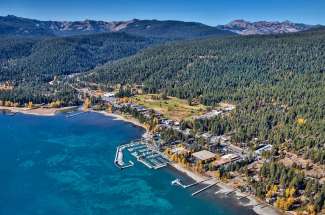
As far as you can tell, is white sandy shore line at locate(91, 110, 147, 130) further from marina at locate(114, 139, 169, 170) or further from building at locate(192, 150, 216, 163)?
building at locate(192, 150, 216, 163)

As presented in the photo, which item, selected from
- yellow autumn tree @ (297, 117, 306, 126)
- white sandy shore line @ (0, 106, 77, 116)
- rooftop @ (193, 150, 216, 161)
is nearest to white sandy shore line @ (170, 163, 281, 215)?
rooftop @ (193, 150, 216, 161)

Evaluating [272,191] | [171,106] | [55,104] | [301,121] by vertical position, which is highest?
[301,121]

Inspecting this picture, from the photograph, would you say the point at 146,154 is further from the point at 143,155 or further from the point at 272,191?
the point at 272,191

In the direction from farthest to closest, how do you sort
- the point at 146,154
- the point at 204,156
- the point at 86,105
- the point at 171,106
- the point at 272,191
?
the point at 86,105 → the point at 171,106 → the point at 146,154 → the point at 204,156 → the point at 272,191

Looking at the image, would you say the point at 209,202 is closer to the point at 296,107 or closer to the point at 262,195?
the point at 262,195

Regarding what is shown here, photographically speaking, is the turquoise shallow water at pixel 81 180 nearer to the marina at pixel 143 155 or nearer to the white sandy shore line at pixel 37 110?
the marina at pixel 143 155

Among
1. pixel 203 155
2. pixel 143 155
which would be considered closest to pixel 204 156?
pixel 203 155
